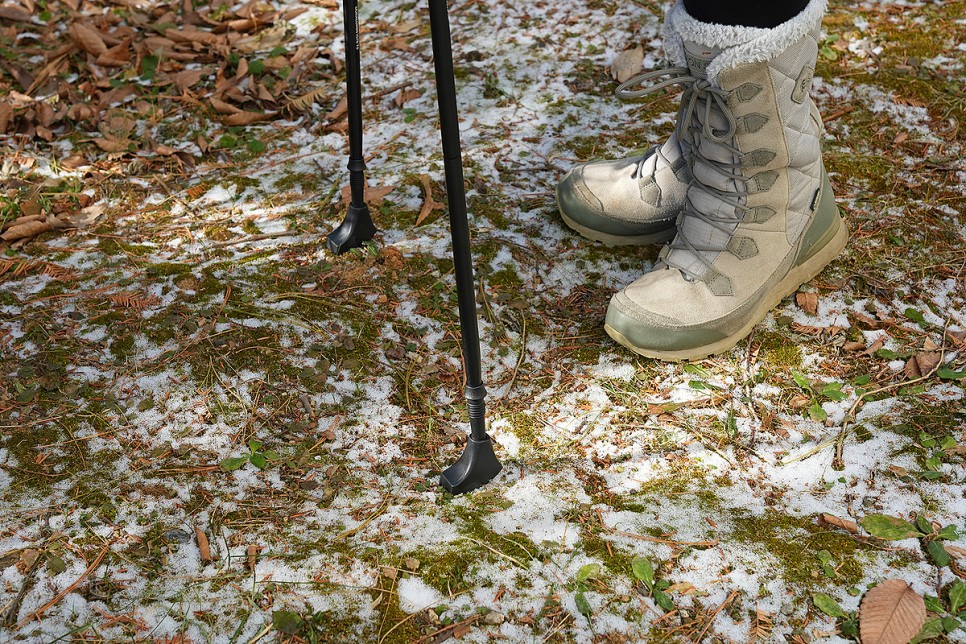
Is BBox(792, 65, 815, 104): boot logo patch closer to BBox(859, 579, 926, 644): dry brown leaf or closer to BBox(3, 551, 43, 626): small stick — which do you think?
BBox(859, 579, 926, 644): dry brown leaf

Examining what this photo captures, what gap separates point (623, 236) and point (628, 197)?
154 mm

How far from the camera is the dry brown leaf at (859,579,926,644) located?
1528mm

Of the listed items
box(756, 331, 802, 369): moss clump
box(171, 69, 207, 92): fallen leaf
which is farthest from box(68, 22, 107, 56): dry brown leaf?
box(756, 331, 802, 369): moss clump

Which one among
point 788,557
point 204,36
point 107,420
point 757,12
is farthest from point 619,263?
point 204,36

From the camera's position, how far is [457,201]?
4.98 feet

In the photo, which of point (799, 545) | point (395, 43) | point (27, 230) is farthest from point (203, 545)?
point (395, 43)

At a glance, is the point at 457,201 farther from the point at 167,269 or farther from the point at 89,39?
the point at 89,39

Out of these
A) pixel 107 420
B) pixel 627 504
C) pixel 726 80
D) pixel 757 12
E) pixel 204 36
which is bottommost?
pixel 627 504

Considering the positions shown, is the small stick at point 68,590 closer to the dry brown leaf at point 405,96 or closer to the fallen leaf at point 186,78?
the dry brown leaf at point 405,96

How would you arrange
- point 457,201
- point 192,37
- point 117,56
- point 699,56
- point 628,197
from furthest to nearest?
point 192,37 < point 117,56 < point 628,197 < point 699,56 < point 457,201

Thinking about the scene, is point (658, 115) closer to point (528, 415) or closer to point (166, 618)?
point (528, 415)

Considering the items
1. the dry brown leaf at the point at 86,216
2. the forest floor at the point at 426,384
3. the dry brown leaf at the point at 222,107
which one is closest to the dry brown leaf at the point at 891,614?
the forest floor at the point at 426,384

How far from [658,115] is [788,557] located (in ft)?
6.93

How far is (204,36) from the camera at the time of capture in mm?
3764
